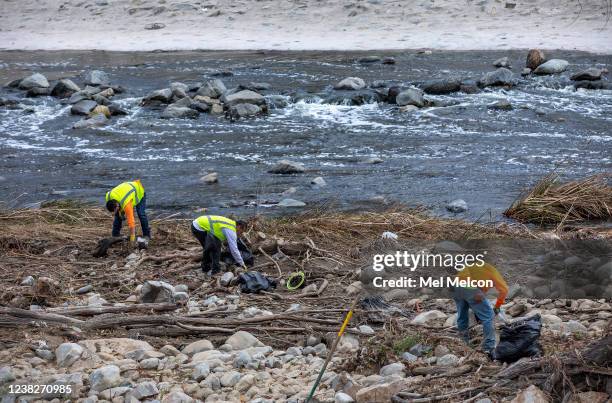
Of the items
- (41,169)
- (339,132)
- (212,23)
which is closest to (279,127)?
(339,132)

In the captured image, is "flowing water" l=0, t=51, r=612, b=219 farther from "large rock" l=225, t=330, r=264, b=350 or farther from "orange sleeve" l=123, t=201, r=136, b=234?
"large rock" l=225, t=330, r=264, b=350

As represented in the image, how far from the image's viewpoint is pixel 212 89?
1906 cm

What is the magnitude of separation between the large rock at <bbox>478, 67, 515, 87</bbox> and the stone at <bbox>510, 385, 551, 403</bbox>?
15046 millimetres

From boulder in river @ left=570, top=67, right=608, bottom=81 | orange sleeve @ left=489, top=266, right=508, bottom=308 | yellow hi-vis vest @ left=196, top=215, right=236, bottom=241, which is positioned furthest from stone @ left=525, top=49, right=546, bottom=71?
orange sleeve @ left=489, top=266, right=508, bottom=308

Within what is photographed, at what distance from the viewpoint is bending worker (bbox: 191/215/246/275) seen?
8.54 m

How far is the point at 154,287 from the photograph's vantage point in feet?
24.9

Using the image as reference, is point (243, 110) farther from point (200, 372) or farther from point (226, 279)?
point (200, 372)

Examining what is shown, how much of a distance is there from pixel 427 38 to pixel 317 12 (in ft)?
12.3

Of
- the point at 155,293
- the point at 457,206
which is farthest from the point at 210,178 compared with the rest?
the point at 155,293

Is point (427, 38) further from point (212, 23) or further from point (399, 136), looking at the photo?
point (399, 136)

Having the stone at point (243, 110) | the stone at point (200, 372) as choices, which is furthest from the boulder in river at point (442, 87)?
the stone at point (200, 372)

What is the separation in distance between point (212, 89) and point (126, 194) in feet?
31.8

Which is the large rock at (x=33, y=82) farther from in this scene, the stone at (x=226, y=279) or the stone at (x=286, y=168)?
the stone at (x=226, y=279)

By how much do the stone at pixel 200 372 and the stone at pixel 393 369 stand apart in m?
1.13
